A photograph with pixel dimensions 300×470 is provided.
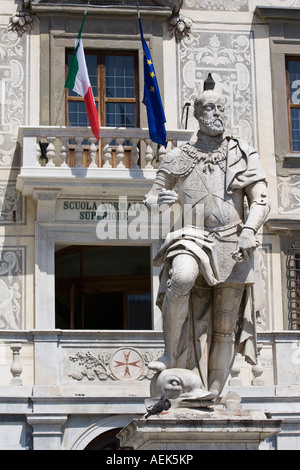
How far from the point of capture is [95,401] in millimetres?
21875

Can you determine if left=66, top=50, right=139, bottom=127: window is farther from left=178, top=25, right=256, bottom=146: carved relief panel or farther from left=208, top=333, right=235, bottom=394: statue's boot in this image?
left=208, top=333, right=235, bottom=394: statue's boot

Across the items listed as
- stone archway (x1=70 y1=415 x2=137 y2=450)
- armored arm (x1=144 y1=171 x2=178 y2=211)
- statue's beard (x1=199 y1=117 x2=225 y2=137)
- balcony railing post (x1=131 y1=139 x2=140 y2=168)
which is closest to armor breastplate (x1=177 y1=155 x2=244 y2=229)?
armored arm (x1=144 y1=171 x2=178 y2=211)

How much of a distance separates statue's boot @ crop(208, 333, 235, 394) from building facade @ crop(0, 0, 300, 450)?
377 inches

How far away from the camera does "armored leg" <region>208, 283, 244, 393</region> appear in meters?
12.3

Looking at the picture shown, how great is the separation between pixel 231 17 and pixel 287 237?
448 centimetres

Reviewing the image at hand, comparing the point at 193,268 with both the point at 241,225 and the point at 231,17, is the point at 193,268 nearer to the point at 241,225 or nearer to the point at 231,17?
the point at 241,225

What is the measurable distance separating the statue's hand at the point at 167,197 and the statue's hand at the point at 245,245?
72 centimetres

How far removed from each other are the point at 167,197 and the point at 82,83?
1202 centimetres

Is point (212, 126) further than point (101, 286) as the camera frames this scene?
No

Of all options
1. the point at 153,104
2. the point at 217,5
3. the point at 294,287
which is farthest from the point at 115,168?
the point at 217,5

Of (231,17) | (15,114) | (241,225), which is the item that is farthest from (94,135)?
(241,225)

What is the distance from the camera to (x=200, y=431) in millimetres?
11297

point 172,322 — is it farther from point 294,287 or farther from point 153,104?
point 294,287

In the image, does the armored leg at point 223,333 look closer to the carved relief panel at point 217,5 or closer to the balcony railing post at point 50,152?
the balcony railing post at point 50,152
